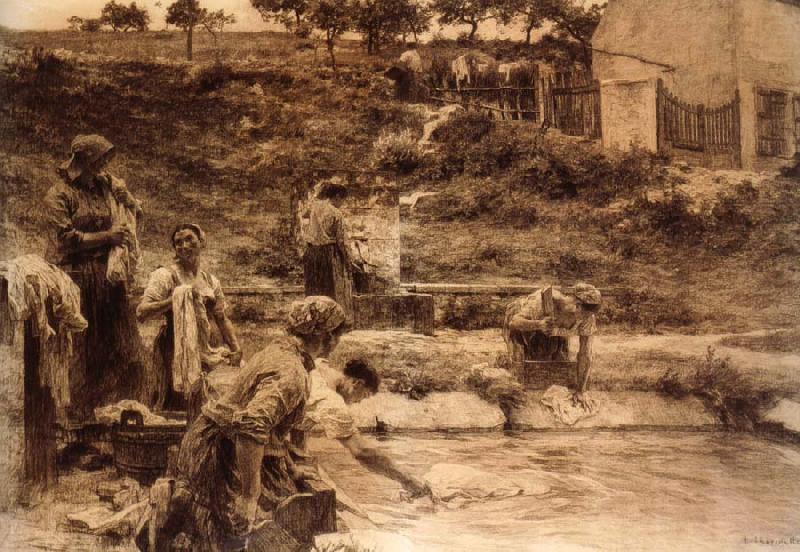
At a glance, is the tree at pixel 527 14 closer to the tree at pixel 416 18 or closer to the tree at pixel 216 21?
the tree at pixel 416 18

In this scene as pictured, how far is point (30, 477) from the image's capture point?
6.82 metres

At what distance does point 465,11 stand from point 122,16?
2453 mm

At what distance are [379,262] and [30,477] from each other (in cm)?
276

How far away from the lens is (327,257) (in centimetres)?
720

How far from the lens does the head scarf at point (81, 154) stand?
7.08 meters

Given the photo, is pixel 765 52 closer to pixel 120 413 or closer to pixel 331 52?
pixel 331 52

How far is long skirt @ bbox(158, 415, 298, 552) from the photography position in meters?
6.53

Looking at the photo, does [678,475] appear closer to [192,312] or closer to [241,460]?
[241,460]

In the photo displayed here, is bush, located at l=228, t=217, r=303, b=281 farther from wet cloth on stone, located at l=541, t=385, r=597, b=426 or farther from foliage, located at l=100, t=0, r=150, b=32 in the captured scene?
wet cloth on stone, located at l=541, t=385, r=597, b=426

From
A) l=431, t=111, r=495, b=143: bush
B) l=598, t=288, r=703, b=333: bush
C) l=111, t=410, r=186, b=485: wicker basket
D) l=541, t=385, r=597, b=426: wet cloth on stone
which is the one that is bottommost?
l=111, t=410, r=186, b=485: wicker basket

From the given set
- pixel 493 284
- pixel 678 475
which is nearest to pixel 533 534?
pixel 678 475

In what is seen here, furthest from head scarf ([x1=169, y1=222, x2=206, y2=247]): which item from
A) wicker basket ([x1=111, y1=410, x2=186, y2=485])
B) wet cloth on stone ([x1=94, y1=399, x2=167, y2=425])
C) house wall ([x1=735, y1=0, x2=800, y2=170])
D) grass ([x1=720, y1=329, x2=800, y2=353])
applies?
house wall ([x1=735, y1=0, x2=800, y2=170])

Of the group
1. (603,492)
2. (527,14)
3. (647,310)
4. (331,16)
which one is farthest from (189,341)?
(527,14)

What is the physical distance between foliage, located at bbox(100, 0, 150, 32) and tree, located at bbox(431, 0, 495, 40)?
2.09 metres
